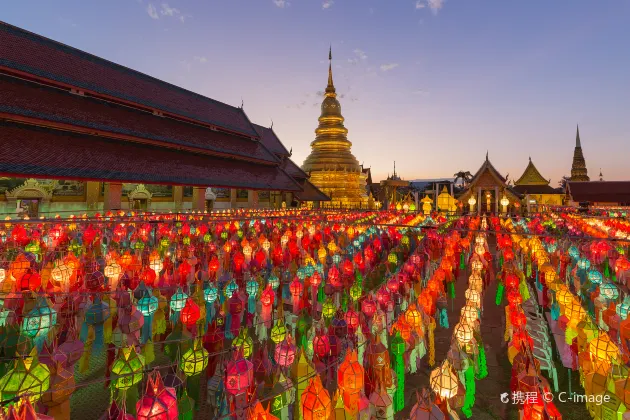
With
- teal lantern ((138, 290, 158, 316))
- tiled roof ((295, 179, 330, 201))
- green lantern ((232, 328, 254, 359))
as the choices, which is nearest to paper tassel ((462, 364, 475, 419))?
green lantern ((232, 328, 254, 359))

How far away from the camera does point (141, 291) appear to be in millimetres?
5883

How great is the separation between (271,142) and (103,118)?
18.4 meters

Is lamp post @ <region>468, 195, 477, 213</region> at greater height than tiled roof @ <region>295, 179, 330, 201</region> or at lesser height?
lesser

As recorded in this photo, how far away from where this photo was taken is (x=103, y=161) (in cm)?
1686

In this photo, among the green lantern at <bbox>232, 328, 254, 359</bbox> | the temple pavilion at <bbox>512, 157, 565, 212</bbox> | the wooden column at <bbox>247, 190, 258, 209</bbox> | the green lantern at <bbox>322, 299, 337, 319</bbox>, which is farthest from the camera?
the temple pavilion at <bbox>512, 157, 565, 212</bbox>

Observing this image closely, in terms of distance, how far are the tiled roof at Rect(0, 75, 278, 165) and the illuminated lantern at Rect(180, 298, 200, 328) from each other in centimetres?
1568

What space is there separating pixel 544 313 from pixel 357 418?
7.87 metres

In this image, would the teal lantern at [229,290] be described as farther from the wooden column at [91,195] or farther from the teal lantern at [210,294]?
the wooden column at [91,195]

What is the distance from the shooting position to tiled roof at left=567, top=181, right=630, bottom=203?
38094mm

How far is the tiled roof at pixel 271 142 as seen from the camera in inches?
1353

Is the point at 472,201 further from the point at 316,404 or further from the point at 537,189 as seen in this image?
the point at 316,404

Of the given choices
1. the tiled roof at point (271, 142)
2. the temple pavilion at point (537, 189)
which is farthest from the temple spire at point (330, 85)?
the temple pavilion at point (537, 189)

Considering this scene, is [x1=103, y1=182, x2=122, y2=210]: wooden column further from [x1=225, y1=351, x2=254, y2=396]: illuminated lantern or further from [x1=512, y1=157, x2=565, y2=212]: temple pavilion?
[x1=512, y1=157, x2=565, y2=212]: temple pavilion

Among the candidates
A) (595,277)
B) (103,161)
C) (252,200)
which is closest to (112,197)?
(103,161)
